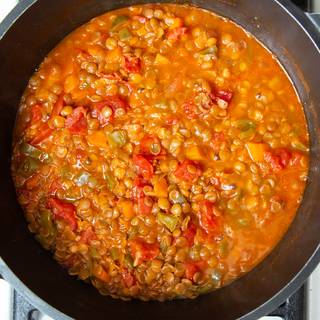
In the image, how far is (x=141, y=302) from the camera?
353 centimetres

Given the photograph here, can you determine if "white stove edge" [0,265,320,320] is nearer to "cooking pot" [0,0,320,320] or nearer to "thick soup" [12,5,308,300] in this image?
"cooking pot" [0,0,320,320]

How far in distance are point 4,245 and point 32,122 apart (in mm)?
708

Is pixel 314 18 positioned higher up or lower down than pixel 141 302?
higher up

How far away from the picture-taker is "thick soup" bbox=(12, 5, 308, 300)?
3.42 metres

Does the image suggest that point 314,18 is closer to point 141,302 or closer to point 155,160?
point 155,160

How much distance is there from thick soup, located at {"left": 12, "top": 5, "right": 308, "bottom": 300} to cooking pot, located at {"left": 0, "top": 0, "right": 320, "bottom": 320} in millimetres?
64

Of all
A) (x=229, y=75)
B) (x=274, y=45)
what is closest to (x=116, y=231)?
(x=229, y=75)

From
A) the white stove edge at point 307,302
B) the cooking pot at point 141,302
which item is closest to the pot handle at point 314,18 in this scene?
the cooking pot at point 141,302

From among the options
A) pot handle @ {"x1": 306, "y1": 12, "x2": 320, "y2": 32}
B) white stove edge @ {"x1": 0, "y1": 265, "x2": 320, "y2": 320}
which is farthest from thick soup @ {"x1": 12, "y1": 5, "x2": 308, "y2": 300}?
pot handle @ {"x1": 306, "y1": 12, "x2": 320, "y2": 32}

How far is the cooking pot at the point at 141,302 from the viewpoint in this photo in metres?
3.39

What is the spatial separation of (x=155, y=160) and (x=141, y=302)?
828 millimetres

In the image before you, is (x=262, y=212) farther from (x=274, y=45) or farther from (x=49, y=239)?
(x=49, y=239)

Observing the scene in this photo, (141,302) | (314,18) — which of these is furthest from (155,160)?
(314,18)

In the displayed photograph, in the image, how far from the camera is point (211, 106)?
344 centimetres
